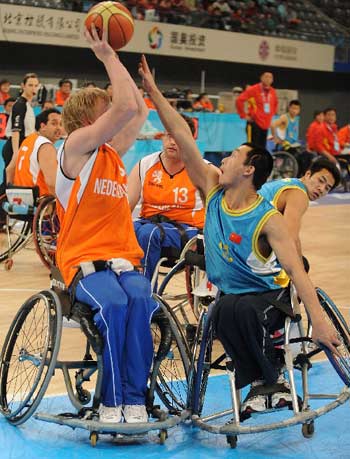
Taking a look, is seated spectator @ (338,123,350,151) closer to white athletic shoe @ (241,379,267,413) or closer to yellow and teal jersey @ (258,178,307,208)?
yellow and teal jersey @ (258,178,307,208)

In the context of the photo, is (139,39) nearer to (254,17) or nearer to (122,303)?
(254,17)

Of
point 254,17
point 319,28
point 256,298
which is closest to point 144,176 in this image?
point 256,298

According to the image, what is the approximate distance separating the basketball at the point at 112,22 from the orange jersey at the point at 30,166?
294cm

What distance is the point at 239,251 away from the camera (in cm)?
352

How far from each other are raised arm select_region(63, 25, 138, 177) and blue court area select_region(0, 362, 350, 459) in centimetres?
106

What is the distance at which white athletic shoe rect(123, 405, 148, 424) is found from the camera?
3.42 m

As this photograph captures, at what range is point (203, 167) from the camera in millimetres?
3814

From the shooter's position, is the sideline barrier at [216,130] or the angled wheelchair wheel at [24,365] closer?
the angled wheelchair wheel at [24,365]

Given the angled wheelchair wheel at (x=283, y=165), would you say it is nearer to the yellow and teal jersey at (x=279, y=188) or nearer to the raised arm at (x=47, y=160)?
the raised arm at (x=47, y=160)

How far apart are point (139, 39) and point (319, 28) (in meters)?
6.31

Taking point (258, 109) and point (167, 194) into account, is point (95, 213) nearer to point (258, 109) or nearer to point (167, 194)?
point (167, 194)

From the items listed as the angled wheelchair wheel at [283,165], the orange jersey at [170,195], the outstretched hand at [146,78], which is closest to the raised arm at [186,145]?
the outstretched hand at [146,78]

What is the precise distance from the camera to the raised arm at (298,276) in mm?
3346

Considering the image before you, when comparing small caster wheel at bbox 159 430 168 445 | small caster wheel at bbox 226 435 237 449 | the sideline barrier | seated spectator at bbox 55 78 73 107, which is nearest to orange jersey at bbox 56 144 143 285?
small caster wheel at bbox 159 430 168 445
